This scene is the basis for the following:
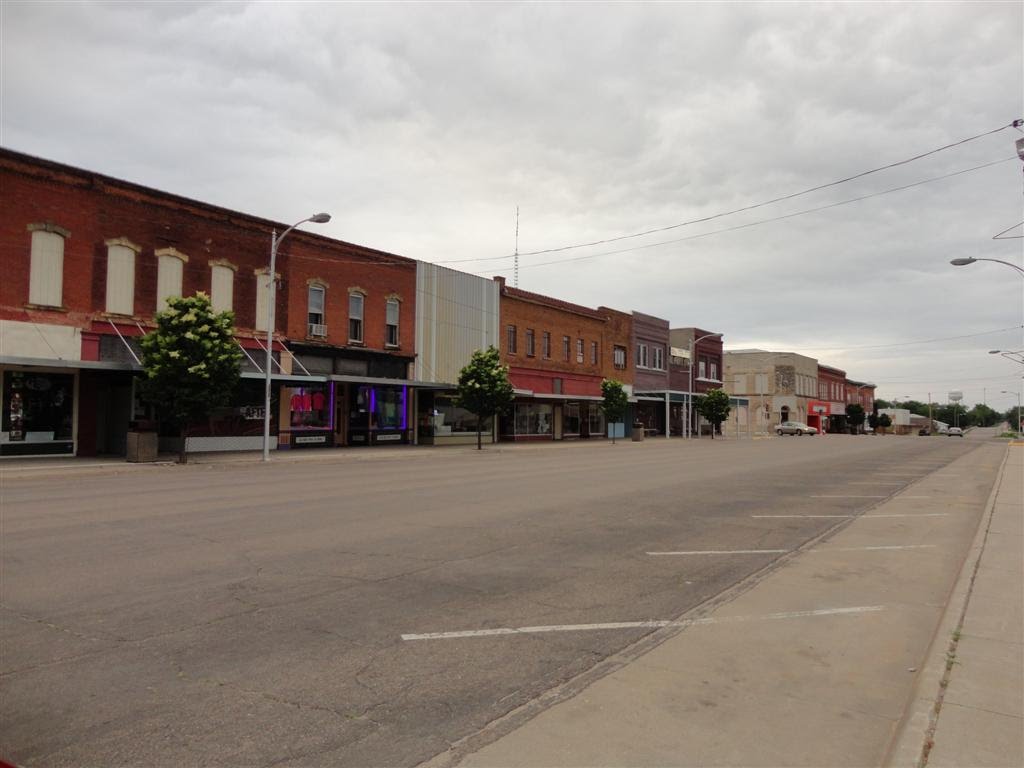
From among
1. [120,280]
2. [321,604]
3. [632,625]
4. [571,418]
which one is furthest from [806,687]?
[571,418]

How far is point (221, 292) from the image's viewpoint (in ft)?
90.0

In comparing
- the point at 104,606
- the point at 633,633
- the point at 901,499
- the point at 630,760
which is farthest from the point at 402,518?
the point at 901,499

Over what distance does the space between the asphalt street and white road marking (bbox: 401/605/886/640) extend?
0.08 metres

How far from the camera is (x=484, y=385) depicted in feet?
108

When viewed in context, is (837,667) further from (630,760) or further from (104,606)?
(104,606)

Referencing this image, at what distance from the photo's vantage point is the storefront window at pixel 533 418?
43.5 metres

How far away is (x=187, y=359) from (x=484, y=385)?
46.6 feet

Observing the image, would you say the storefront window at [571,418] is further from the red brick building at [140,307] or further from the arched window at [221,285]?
the arched window at [221,285]

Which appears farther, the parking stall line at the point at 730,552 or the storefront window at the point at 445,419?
the storefront window at the point at 445,419

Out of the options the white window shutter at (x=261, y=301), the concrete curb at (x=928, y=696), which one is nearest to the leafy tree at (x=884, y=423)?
the white window shutter at (x=261, y=301)

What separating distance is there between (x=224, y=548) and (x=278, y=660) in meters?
4.29

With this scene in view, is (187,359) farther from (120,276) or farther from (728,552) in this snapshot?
(728,552)

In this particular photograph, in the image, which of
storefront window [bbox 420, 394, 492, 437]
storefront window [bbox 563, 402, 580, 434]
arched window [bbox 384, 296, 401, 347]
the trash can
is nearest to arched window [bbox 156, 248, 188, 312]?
the trash can

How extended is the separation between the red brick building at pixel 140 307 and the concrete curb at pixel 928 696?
22.3 m
